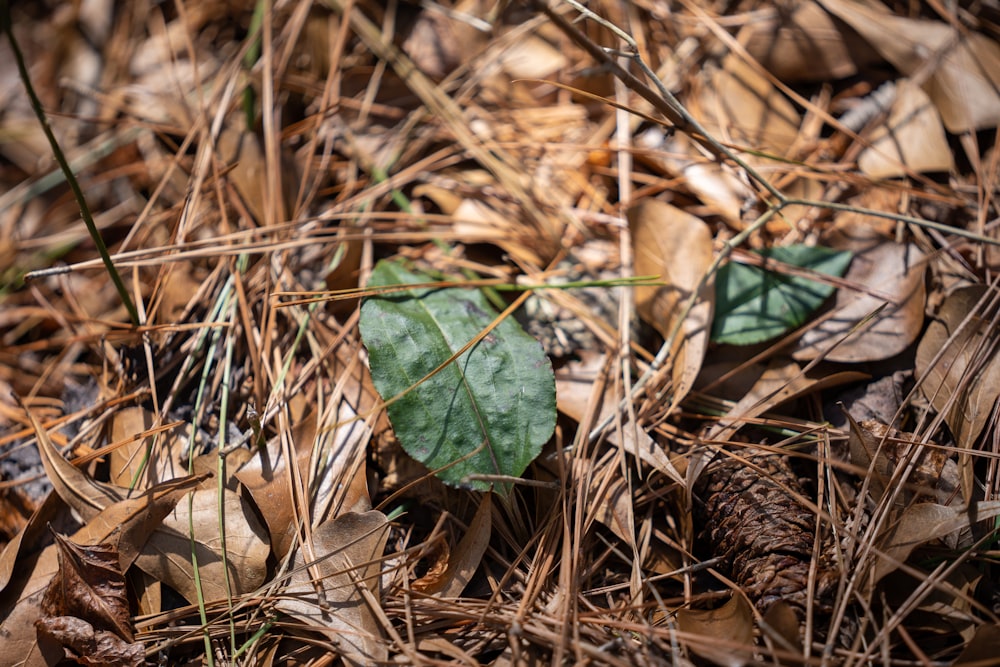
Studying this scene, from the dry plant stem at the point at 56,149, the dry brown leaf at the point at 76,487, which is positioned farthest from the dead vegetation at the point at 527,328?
the dry plant stem at the point at 56,149

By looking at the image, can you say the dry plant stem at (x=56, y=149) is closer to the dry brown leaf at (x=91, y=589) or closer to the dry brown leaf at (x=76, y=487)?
the dry brown leaf at (x=76, y=487)

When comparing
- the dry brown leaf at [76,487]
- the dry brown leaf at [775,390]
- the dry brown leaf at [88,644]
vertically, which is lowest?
the dry brown leaf at [88,644]

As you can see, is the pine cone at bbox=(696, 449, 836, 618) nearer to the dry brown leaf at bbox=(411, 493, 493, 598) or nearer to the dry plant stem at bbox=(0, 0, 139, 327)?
the dry brown leaf at bbox=(411, 493, 493, 598)

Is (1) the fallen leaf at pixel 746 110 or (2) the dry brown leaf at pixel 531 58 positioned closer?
(1) the fallen leaf at pixel 746 110

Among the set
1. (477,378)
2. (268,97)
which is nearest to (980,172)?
(477,378)

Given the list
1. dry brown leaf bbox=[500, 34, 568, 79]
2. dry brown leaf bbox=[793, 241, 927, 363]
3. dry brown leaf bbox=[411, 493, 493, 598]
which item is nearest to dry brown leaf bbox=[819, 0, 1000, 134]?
dry brown leaf bbox=[793, 241, 927, 363]

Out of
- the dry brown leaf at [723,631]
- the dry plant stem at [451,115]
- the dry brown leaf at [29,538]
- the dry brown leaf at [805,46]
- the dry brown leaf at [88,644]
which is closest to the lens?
the dry brown leaf at [723,631]

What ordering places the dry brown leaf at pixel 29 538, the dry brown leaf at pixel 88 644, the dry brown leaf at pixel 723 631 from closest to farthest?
the dry brown leaf at pixel 723 631, the dry brown leaf at pixel 88 644, the dry brown leaf at pixel 29 538

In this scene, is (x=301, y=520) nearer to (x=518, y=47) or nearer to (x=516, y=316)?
(x=516, y=316)
